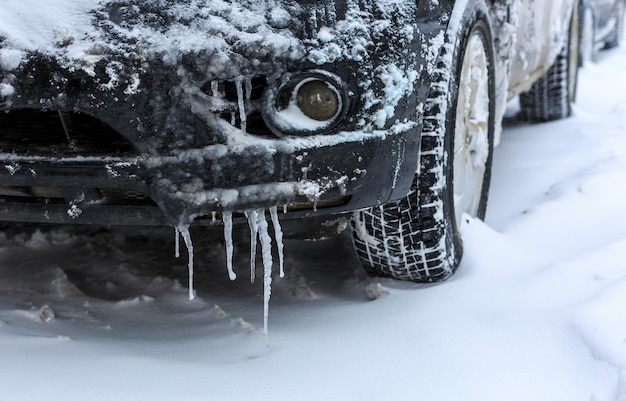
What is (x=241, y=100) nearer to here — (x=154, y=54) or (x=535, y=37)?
(x=154, y=54)

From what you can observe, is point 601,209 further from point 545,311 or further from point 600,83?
point 600,83

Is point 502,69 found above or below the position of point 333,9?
below

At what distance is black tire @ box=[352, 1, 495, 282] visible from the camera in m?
1.81

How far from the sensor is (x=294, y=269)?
225 cm

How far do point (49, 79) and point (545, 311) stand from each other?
1.38 metres

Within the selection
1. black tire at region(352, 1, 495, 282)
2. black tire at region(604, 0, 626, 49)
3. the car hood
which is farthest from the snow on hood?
black tire at region(604, 0, 626, 49)

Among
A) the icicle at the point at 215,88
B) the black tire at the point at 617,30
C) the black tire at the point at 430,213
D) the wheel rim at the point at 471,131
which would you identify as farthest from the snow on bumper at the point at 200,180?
the black tire at the point at 617,30

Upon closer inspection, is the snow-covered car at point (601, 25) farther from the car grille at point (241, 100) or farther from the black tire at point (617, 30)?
the car grille at point (241, 100)

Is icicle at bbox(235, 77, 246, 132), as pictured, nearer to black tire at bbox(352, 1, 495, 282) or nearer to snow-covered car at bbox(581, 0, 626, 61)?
black tire at bbox(352, 1, 495, 282)

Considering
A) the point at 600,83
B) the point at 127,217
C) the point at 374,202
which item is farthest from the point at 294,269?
the point at 600,83

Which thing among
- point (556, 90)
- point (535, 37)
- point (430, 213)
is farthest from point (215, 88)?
point (556, 90)

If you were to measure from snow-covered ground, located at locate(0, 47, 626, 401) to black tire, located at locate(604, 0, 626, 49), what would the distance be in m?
6.17

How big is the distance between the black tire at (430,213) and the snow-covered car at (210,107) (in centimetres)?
11

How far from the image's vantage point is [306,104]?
1.49 metres
